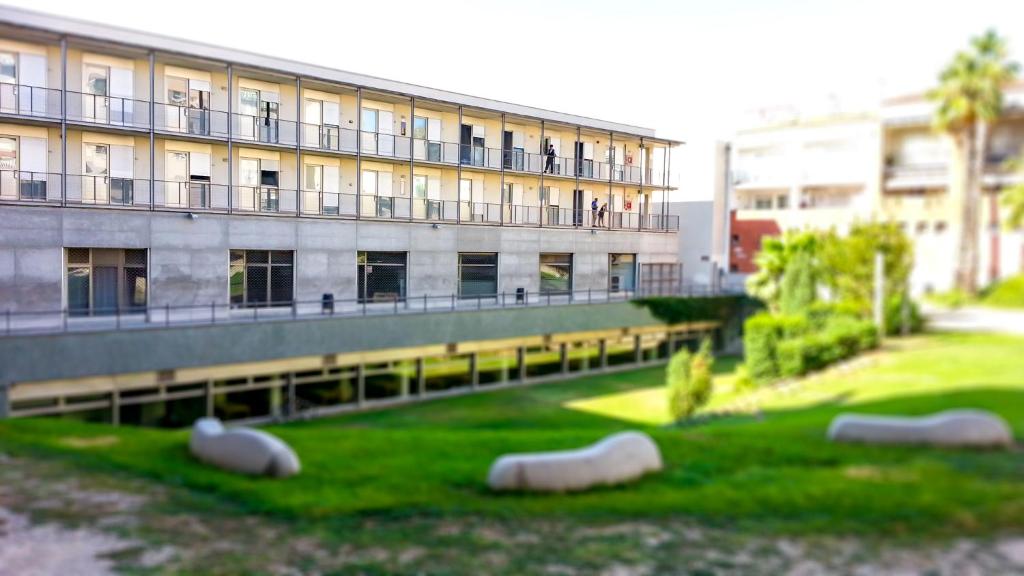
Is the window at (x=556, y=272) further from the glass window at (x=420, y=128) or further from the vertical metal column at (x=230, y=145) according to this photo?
the vertical metal column at (x=230, y=145)

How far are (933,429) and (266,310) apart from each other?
18285mm

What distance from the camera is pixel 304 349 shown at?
21.0 metres

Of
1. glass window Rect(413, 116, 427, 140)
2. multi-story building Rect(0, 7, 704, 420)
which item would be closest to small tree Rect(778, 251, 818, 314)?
multi-story building Rect(0, 7, 704, 420)

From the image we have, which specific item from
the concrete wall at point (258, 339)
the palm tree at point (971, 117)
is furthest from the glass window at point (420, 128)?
the palm tree at point (971, 117)

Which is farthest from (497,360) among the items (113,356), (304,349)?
(113,356)

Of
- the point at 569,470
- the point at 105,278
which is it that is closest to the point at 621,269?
the point at 105,278

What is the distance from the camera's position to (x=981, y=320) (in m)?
9.02

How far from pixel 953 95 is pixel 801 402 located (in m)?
4.68

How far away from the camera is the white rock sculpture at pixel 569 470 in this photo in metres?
10.7

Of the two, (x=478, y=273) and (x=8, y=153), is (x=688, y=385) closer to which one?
(x=478, y=273)

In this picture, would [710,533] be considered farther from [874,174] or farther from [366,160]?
[366,160]

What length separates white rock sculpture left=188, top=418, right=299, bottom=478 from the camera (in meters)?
11.7

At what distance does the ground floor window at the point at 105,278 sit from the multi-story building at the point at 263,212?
5 centimetres

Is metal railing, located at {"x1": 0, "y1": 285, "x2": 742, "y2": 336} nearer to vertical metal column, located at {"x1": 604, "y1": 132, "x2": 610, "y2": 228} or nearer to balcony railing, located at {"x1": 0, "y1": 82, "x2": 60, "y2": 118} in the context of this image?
vertical metal column, located at {"x1": 604, "y1": 132, "x2": 610, "y2": 228}
